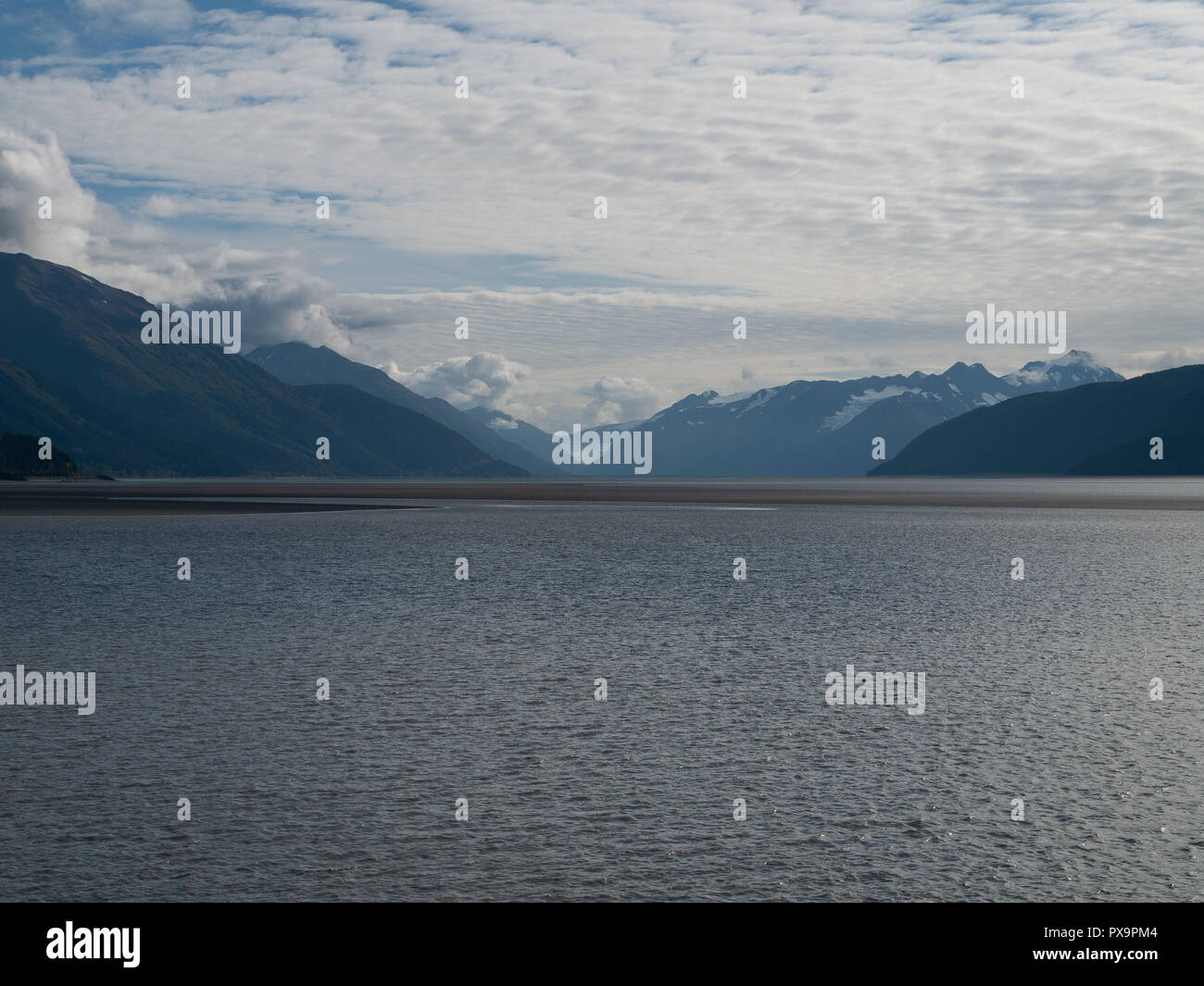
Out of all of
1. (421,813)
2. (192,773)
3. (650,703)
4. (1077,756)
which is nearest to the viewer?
(421,813)

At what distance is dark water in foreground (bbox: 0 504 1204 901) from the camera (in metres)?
17.6

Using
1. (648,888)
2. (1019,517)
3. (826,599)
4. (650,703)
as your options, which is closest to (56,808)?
(648,888)

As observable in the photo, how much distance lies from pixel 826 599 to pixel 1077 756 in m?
31.9

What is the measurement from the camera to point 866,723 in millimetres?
28250

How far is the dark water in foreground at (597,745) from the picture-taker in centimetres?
1761

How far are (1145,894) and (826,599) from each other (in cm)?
4021

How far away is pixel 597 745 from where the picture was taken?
2562cm

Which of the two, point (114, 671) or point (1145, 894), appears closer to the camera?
point (1145, 894)

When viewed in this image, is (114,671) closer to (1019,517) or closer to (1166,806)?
(1166,806)

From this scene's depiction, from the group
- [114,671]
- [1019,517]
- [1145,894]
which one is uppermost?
[1019,517]

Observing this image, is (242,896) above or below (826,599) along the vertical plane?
below

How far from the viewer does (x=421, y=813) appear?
67.0 feet

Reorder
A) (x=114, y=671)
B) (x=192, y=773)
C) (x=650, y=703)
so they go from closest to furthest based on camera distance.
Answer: (x=192, y=773), (x=650, y=703), (x=114, y=671)

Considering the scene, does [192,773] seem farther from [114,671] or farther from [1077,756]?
[1077,756]
